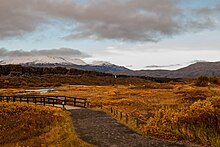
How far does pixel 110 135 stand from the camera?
1980cm

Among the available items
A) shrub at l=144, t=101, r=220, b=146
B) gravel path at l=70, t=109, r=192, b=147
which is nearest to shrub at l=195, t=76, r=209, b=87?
gravel path at l=70, t=109, r=192, b=147

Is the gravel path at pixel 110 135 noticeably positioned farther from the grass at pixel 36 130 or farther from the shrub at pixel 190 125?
the shrub at pixel 190 125

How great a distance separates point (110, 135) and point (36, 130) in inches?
272

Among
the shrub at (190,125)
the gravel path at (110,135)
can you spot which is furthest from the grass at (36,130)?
the shrub at (190,125)

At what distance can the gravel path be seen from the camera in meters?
17.3

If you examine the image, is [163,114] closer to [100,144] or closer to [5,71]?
[100,144]

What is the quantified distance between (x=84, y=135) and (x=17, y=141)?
480 centimetres

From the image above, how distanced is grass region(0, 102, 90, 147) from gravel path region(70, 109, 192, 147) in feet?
2.51

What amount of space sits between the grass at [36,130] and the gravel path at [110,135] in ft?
2.51

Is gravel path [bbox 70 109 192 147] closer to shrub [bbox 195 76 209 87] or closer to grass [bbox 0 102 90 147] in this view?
grass [bbox 0 102 90 147]

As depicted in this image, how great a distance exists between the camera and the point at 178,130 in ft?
62.8

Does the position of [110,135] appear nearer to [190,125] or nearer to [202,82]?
[190,125]

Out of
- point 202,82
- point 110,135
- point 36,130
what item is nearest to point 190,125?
point 110,135

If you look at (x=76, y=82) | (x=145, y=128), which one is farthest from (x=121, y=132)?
(x=76, y=82)
